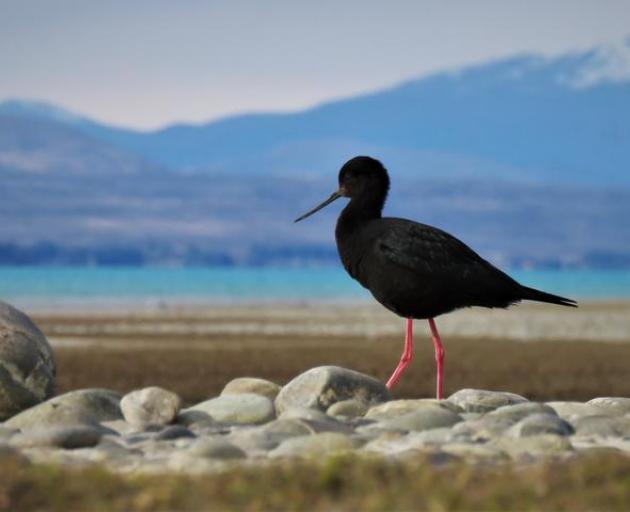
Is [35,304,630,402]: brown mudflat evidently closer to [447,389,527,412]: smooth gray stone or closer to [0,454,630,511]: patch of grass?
[447,389,527,412]: smooth gray stone

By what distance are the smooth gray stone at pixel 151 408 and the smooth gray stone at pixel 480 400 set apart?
222 centimetres

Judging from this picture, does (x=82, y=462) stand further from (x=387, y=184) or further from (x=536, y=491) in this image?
(x=387, y=184)

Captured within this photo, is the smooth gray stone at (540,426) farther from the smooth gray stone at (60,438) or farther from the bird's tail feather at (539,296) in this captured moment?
the smooth gray stone at (60,438)

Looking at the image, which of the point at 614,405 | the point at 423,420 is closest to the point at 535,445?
the point at 423,420

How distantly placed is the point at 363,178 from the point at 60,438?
4.31 m

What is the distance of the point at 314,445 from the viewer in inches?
329

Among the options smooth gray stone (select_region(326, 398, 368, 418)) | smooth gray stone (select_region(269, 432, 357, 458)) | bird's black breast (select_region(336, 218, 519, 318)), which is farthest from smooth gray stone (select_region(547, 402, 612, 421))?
smooth gray stone (select_region(269, 432, 357, 458))

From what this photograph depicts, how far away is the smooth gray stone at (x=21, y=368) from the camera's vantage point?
11086mm

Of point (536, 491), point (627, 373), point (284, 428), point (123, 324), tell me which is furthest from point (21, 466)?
point (123, 324)

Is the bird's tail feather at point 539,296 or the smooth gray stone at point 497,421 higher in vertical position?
the bird's tail feather at point 539,296

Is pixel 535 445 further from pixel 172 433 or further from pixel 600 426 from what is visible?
pixel 172 433

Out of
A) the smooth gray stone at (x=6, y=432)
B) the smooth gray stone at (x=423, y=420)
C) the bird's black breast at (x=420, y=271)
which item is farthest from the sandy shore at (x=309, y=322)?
the smooth gray stone at (x=423, y=420)

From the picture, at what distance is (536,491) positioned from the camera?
22.1ft

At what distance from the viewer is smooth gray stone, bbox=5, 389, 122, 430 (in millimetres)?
10000
